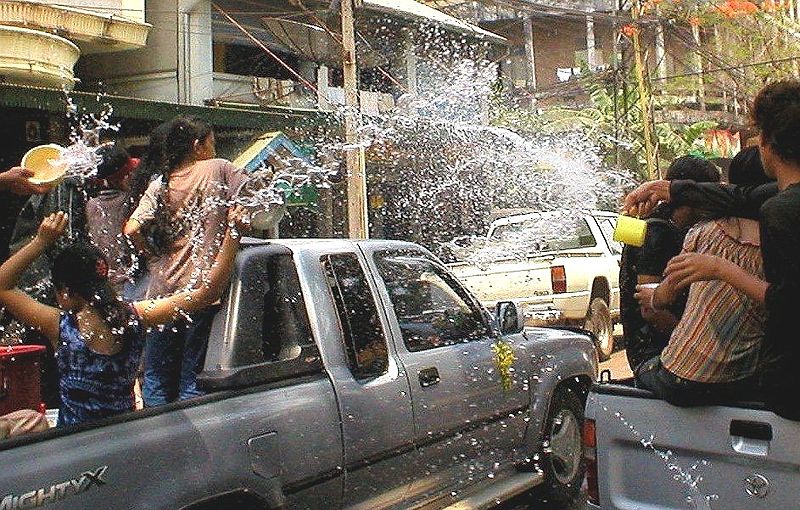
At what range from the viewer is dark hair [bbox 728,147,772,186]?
149 inches

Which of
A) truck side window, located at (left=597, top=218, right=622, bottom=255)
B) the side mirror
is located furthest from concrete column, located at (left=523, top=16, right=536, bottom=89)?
the side mirror

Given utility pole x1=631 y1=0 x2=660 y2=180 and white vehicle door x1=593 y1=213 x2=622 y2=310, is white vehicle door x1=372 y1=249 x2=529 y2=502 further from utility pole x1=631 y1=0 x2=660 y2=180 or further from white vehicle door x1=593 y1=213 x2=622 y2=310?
utility pole x1=631 y1=0 x2=660 y2=180

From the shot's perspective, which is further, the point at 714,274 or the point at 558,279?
the point at 558,279

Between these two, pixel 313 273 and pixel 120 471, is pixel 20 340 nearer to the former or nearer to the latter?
pixel 313 273

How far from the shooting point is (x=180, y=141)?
4.44 m

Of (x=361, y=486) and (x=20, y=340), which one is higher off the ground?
(x=20, y=340)

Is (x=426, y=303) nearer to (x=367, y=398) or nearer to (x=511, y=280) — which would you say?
(x=367, y=398)

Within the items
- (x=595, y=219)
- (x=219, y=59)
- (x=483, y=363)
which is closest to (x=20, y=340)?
(x=483, y=363)

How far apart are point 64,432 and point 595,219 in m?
10.0

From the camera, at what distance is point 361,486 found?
13.0ft

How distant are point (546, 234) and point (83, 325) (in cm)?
894

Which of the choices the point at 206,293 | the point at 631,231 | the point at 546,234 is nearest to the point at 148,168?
the point at 206,293

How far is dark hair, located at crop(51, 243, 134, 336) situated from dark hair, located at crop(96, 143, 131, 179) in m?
1.31

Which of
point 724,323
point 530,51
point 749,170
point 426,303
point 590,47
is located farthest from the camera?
point 590,47
